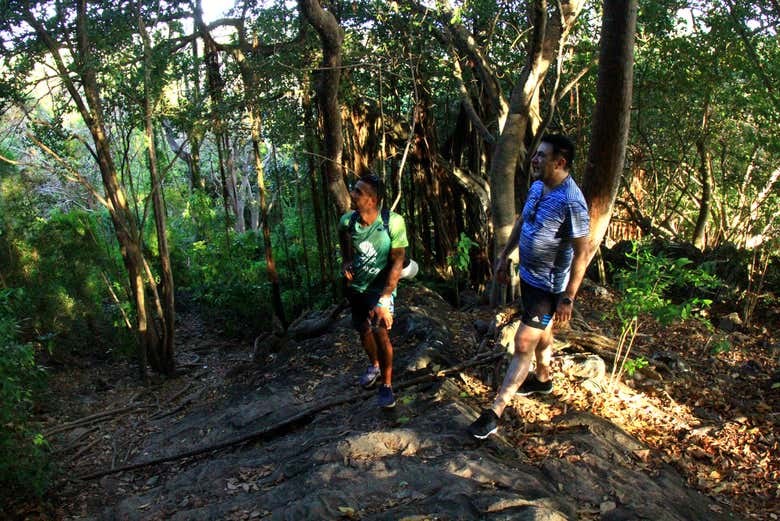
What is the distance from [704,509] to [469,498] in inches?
58.3

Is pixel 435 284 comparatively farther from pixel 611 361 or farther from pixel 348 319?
pixel 611 361

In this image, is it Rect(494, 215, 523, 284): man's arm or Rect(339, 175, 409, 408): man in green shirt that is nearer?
Rect(494, 215, 523, 284): man's arm

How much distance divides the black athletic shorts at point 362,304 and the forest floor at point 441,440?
0.63 metres

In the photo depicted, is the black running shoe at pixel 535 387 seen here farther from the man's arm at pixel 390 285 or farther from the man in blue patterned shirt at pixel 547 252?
the man's arm at pixel 390 285

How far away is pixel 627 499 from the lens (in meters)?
3.24

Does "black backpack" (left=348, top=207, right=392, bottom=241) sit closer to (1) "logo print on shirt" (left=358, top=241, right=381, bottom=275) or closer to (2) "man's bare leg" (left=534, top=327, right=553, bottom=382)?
(1) "logo print on shirt" (left=358, top=241, right=381, bottom=275)

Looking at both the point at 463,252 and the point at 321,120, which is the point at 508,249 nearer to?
the point at 463,252

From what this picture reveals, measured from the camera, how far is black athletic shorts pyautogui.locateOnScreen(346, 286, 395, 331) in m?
4.13

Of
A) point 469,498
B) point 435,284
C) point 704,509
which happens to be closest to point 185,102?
point 435,284

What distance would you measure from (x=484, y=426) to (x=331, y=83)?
361cm

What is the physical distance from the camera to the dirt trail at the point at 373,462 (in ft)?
10.2

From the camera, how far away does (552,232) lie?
3.51 metres

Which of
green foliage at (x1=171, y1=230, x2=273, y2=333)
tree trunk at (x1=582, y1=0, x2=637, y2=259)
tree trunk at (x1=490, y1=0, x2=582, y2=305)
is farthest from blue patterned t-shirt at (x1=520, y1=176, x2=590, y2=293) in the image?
green foliage at (x1=171, y1=230, x2=273, y2=333)

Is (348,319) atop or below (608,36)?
below
